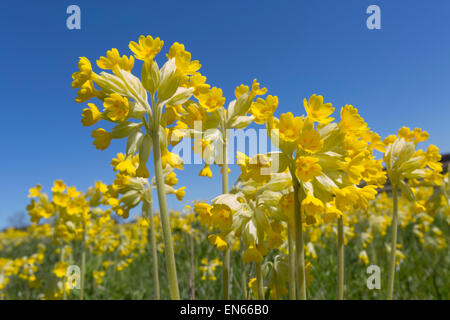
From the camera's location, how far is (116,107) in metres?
1.44

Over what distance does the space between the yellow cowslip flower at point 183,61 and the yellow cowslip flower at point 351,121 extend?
715mm

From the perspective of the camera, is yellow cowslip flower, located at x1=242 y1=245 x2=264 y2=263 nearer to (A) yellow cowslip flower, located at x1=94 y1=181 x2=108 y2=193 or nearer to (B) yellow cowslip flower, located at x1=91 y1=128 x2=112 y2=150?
(B) yellow cowslip flower, located at x1=91 y1=128 x2=112 y2=150

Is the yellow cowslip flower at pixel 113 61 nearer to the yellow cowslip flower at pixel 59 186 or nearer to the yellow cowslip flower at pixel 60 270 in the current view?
the yellow cowslip flower at pixel 59 186

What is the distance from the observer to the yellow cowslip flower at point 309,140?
133 cm

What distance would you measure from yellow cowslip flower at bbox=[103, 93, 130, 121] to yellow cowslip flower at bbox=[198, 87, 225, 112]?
39cm

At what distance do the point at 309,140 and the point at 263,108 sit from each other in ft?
0.78

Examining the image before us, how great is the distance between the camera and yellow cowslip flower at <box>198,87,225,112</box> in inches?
65.4

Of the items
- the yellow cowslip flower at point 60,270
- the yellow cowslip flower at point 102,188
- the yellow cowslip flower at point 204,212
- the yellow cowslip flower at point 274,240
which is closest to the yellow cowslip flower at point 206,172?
the yellow cowslip flower at point 204,212

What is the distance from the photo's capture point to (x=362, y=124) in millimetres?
1435

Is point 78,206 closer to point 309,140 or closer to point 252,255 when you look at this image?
point 252,255

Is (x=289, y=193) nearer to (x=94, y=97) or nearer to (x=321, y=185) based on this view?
(x=321, y=185)

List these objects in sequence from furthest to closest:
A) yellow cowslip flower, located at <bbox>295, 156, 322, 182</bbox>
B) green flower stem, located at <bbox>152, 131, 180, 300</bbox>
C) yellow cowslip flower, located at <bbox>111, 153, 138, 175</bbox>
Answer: yellow cowslip flower, located at <bbox>111, 153, 138, 175</bbox> → yellow cowslip flower, located at <bbox>295, 156, 322, 182</bbox> → green flower stem, located at <bbox>152, 131, 180, 300</bbox>

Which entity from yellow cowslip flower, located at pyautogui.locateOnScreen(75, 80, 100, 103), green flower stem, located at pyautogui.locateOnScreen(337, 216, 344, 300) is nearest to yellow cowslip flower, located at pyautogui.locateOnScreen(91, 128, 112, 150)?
yellow cowslip flower, located at pyautogui.locateOnScreen(75, 80, 100, 103)
